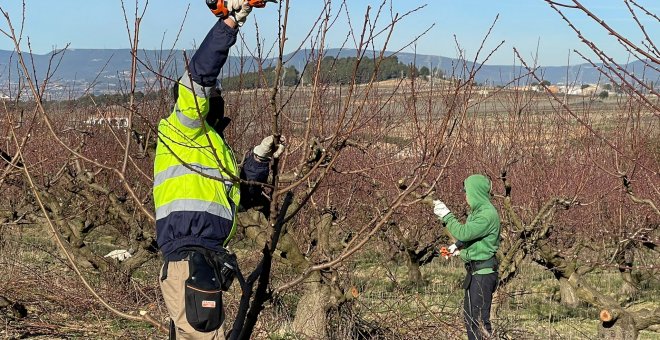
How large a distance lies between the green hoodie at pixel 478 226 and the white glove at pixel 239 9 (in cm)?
360

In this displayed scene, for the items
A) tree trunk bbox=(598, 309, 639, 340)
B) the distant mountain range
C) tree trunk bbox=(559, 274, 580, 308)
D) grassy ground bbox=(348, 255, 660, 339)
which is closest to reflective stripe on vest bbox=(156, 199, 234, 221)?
the distant mountain range

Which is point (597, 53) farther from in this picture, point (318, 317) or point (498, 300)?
point (498, 300)

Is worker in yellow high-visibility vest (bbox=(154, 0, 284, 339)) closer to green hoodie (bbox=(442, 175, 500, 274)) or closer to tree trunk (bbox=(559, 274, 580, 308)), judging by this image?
green hoodie (bbox=(442, 175, 500, 274))

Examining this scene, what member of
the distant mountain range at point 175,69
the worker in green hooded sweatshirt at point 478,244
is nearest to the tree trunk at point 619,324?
the worker in green hooded sweatshirt at point 478,244

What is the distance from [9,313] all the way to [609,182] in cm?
785

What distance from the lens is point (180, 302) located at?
364 cm

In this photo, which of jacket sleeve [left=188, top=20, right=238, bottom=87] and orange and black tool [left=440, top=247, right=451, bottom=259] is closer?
jacket sleeve [left=188, top=20, right=238, bottom=87]

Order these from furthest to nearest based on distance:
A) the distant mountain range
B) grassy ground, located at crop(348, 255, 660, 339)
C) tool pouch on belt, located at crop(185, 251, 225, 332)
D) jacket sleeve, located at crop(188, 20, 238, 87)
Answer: grassy ground, located at crop(348, 255, 660, 339) < the distant mountain range < tool pouch on belt, located at crop(185, 251, 225, 332) < jacket sleeve, located at crop(188, 20, 238, 87)

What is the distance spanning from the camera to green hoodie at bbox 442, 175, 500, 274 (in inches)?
243

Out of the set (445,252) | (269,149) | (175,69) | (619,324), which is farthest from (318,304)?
(175,69)

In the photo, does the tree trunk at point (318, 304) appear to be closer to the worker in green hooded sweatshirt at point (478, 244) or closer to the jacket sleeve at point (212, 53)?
the worker in green hooded sweatshirt at point (478, 244)

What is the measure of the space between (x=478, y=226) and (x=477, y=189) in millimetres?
303

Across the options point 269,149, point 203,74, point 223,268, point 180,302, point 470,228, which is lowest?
point 470,228

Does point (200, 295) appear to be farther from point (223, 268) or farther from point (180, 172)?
point (180, 172)
